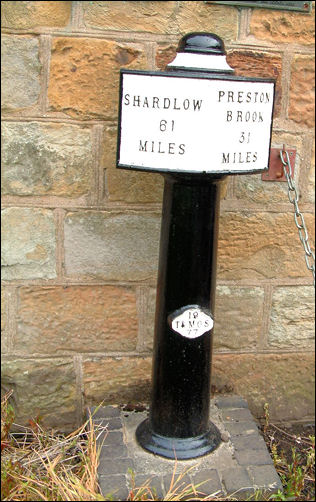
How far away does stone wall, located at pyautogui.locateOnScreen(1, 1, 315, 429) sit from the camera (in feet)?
7.59

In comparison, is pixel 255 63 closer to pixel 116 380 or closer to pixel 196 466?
pixel 116 380

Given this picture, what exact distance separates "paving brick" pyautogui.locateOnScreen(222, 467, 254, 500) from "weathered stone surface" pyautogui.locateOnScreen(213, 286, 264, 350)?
0.63 metres

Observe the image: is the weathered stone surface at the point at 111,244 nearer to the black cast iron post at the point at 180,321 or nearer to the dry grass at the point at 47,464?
the black cast iron post at the point at 180,321

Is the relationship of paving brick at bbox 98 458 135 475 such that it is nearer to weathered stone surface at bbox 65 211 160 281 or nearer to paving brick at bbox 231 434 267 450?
paving brick at bbox 231 434 267 450

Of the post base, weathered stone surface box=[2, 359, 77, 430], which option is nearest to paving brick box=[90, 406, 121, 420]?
weathered stone surface box=[2, 359, 77, 430]

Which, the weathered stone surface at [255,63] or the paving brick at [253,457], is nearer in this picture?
the paving brick at [253,457]

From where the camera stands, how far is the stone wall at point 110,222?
2.31 m

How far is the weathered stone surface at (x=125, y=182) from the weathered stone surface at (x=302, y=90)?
0.62 meters

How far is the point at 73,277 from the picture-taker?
2.47 metres

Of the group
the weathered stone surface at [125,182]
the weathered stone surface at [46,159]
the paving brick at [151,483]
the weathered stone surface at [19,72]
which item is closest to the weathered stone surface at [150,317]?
the weathered stone surface at [125,182]

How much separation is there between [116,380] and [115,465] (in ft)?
1.67

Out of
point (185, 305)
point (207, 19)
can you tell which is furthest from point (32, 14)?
point (185, 305)

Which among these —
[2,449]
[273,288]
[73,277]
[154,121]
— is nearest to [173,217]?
[154,121]

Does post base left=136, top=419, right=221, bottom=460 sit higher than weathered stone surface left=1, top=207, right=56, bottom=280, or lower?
lower
